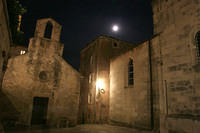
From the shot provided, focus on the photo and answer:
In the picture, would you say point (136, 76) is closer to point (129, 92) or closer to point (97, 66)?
point (129, 92)

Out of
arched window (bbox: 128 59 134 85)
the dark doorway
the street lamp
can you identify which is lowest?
the dark doorway

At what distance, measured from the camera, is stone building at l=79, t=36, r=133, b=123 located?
615 inches

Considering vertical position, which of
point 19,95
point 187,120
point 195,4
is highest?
point 195,4

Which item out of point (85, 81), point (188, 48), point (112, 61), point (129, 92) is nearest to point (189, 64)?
point (188, 48)

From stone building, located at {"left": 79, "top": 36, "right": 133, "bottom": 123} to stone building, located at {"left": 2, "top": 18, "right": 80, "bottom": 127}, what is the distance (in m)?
3.63

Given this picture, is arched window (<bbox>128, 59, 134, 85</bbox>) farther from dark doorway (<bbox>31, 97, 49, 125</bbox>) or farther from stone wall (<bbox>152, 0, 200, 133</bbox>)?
dark doorway (<bbox>31, 97, 49, 125</bbox>)

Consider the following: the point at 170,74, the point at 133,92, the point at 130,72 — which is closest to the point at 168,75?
the point at 170,74

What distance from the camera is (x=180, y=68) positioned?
7.70m

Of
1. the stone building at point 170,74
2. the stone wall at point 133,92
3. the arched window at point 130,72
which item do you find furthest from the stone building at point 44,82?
the stone building at point 170,74

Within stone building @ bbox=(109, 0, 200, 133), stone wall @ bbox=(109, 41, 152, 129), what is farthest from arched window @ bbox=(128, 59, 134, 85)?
stone building @ bbox=(109, 0, 200, 133)

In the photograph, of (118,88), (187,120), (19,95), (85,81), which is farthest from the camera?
(85,81)

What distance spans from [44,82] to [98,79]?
621cm

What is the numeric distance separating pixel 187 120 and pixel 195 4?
5.92 metres

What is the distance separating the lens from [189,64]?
24.1 ft
